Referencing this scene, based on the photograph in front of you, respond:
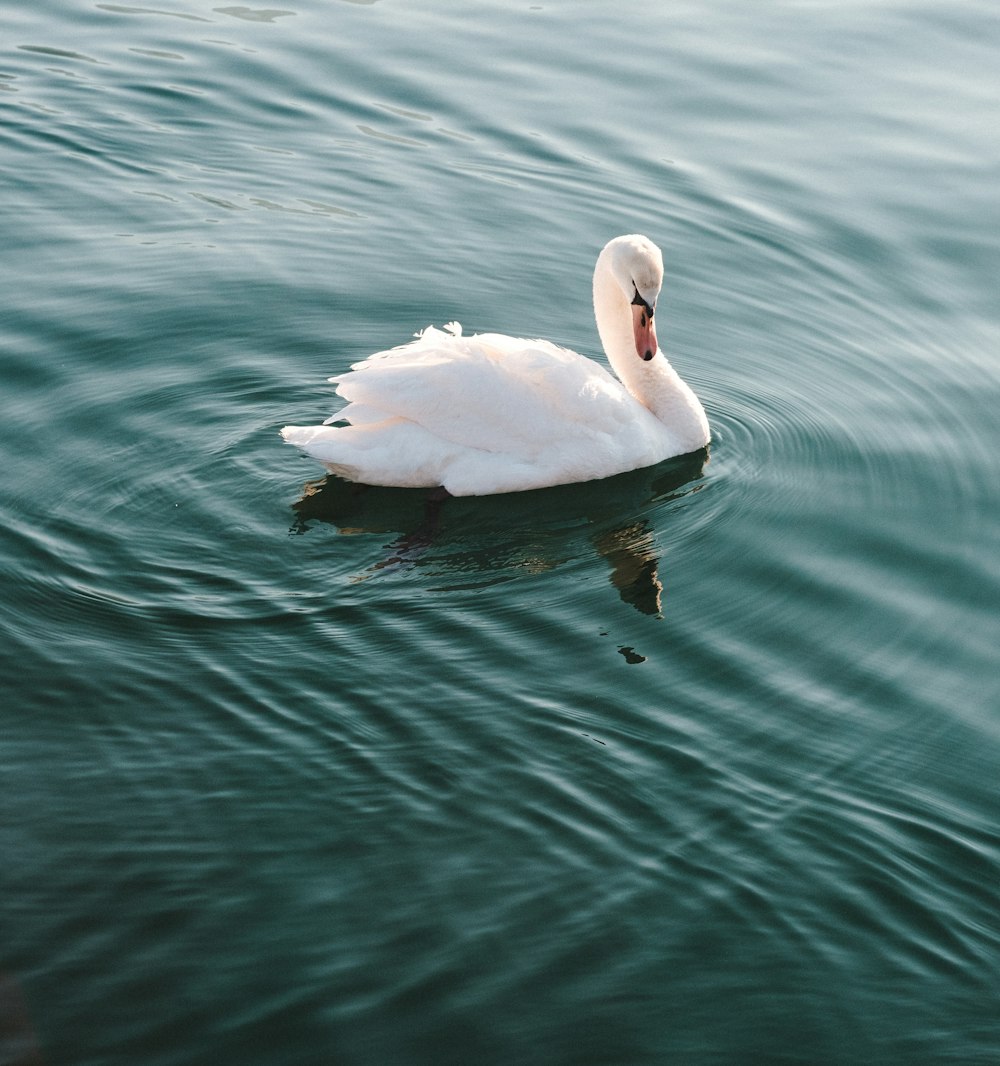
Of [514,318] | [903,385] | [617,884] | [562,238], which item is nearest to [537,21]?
[562,238]

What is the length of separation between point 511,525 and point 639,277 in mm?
2045

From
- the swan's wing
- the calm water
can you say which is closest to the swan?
the swan's wing

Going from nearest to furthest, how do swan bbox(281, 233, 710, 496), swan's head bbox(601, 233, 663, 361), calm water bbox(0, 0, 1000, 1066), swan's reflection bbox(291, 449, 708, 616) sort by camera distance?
calm water bbox(0, 0, 1000, 1066), swan's reflection bbox(291, 449, 708, 616), swan bbox(281, 233, 710, 496), swan's head bbox(601, 233, 663, 361)

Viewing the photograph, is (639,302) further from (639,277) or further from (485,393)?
(485,393)

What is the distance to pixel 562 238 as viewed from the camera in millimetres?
14102

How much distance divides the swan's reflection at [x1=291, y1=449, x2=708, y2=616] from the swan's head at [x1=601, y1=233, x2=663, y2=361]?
39.6 inches

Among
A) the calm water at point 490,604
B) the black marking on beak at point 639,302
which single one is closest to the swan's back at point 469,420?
the calm water at point 490,604

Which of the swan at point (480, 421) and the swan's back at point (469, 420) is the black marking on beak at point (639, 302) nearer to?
the swan at point (480, 421)

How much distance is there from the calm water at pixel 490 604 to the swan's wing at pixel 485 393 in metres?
0.46

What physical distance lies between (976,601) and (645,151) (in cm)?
757

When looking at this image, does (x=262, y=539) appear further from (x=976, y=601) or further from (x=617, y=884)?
(x=976, y=601)

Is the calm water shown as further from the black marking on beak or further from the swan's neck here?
the black marking on beak

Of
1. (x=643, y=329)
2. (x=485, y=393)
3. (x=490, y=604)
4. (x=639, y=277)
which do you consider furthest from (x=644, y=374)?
(x=490, y=604)

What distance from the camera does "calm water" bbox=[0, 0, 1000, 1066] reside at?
6.51m
